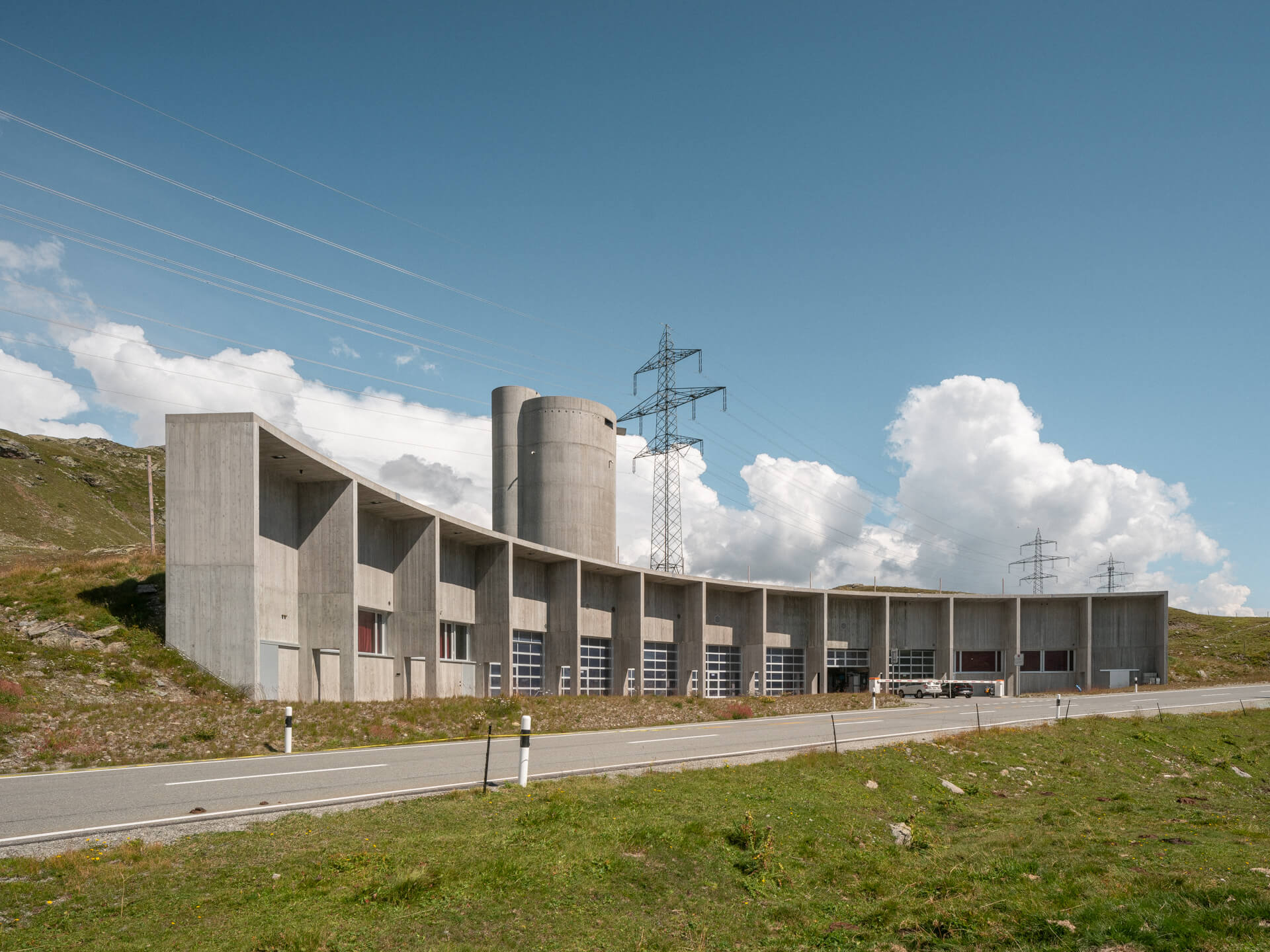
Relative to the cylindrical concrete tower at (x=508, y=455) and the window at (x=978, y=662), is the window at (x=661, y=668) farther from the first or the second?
the window at (x=978, y=662)

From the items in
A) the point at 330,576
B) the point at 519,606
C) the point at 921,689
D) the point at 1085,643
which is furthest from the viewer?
the point at 1085,643

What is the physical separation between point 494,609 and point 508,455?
701 inches

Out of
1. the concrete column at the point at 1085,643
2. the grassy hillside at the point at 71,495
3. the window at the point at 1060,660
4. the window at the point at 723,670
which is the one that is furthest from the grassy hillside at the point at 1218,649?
the grassy hillside at the point at 71,495

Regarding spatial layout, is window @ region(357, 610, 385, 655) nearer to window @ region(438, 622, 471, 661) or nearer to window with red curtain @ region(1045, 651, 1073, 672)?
window @ region(438, 622, 471, 661)

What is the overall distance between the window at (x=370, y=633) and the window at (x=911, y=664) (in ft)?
145

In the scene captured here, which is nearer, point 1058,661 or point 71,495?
point 1058,661

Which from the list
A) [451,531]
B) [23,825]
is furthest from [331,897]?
[451,531]

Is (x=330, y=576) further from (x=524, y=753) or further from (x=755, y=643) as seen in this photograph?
(x=755, y=643)

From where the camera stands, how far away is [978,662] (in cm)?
6675

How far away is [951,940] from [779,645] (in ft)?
181

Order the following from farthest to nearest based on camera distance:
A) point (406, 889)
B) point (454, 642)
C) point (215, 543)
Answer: point (454, 642)
point (215, 543)
point (406, 889)

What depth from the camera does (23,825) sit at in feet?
34.0

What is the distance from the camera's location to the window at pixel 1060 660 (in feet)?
215

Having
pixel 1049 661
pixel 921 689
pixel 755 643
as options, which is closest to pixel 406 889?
pixel 755 643
